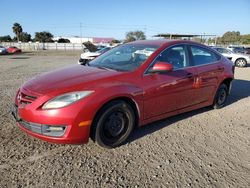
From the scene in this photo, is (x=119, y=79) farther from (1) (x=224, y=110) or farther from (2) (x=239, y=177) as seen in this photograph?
(1) (x=224, y=110)

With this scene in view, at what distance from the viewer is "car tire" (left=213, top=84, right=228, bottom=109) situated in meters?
5.57

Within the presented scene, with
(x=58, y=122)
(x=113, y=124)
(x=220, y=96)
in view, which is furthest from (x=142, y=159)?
(x=220, y=96)

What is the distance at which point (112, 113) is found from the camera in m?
3.50

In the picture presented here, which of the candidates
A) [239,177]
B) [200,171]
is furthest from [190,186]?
[239,177]

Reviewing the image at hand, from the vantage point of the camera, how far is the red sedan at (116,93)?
124 inches

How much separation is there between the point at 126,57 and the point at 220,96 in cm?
262

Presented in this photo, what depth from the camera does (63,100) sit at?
3.15 m

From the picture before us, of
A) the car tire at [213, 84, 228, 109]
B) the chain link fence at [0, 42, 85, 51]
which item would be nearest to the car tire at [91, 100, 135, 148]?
the car tire at [213, 84, 228, 109]

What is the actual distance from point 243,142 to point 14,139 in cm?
362

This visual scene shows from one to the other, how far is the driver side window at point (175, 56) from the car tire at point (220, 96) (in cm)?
149

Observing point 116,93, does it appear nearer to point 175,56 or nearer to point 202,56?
point 175,56

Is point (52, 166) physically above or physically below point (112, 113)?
below

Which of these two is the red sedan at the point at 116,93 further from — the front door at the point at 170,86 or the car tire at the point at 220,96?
the car tire at the point at 220,96

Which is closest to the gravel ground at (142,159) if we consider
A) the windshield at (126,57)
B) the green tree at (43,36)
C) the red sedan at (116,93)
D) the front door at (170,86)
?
the red sedan at (116,93)
